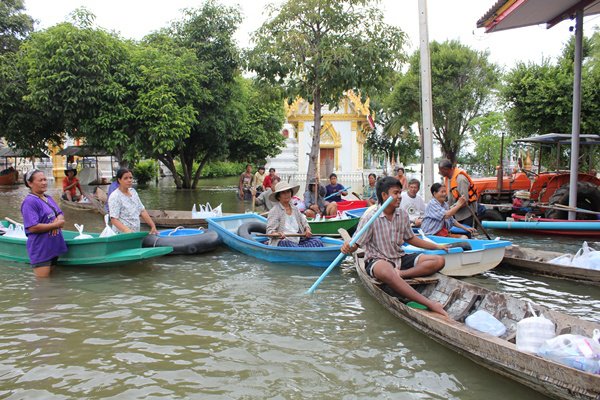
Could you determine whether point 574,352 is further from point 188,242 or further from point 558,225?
point 558,225

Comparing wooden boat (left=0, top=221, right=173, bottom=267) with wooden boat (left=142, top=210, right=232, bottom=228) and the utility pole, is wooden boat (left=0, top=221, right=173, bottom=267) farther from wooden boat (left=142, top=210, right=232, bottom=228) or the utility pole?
the utility pole

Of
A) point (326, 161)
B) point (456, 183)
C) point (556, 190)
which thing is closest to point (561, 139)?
point (556, 190)

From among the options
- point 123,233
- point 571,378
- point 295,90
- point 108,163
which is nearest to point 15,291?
point 123,233

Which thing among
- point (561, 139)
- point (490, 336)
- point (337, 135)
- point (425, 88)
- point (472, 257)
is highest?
point (337, 135)

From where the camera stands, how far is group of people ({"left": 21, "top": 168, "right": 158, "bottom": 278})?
6719 millimetres

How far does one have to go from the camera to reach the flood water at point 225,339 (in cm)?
417

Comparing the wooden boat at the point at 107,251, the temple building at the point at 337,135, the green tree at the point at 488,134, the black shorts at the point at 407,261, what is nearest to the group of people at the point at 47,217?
the wooden boat at the point at 107,251

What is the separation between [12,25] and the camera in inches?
849

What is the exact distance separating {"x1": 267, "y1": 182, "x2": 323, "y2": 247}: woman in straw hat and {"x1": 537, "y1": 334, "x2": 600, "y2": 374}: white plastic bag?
16.0ft

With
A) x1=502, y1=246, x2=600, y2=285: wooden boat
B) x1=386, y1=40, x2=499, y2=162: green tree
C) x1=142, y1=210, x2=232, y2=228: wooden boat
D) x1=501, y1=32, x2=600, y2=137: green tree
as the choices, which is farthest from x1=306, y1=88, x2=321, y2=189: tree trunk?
x1=386, y1=40, x2=499, y2=162: green tree

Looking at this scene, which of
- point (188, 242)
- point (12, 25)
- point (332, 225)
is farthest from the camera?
point (12, 25)

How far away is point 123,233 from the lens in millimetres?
7723

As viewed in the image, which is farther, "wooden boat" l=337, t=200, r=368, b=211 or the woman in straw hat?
"wooden boat" l=337, t=200, r=368, b=211

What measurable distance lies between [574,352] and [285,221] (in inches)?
209
